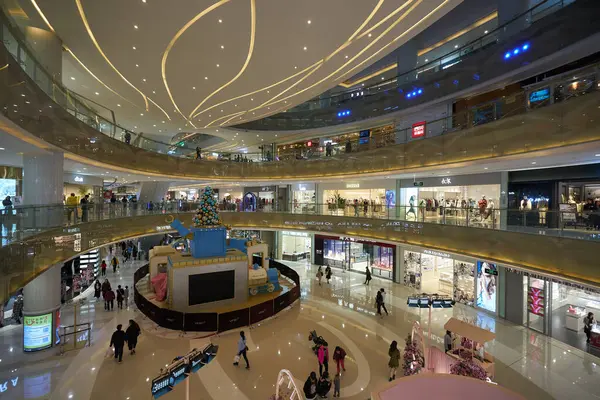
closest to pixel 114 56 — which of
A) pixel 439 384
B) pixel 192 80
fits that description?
pixel 192 80

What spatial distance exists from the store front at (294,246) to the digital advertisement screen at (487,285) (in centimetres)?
1509

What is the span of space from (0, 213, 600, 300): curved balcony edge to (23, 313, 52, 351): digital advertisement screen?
277 centimetres

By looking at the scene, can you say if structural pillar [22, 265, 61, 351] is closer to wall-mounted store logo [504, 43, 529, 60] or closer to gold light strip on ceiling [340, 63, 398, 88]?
wall-mounted store logo [504, 43, 529, 60]

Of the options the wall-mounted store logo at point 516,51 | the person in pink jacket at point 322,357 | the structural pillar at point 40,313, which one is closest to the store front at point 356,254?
the person in pink jacket at point 322,357

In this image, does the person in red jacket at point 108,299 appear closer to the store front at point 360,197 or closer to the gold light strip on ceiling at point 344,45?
the gold light strip on ceiling at point 344,45

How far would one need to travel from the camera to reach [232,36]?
8.30 meters

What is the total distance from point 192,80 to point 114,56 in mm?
2553

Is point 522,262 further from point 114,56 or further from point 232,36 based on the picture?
point 114,56

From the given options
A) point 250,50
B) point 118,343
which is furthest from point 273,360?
point 250,50

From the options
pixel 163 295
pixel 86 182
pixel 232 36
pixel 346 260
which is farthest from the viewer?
pixel 346 260

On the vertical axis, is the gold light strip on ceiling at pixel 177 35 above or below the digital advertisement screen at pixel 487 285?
above

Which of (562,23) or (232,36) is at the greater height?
(562,23)

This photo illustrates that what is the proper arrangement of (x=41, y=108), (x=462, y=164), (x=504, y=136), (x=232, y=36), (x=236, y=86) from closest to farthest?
1. (x=41, y=108)
2. (x=232, y=36)
3. (x=504, y=136)
4. (x=236, y=86)
5. (x=462, y=164)

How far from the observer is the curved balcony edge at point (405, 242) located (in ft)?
22.4
